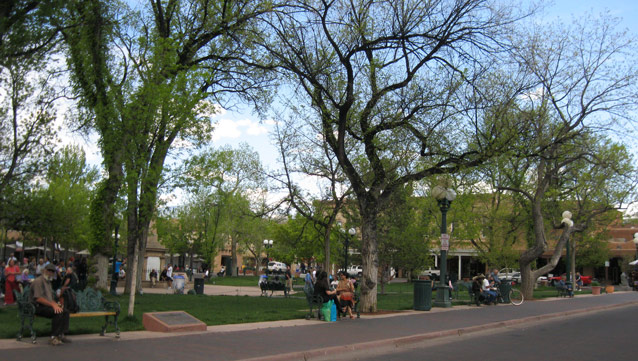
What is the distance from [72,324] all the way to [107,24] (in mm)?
9300

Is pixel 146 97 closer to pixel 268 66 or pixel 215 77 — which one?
pixel 268 66

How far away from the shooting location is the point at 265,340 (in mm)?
10828

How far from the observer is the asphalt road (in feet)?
33.8

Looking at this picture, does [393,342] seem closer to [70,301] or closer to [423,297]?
[70,301]

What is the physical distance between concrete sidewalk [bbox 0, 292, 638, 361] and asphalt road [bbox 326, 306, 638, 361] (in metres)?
0.48

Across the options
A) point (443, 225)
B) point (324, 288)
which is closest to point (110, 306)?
point (324, 288)

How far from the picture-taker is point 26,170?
26078 mm

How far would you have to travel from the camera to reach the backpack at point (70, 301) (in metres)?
9.96

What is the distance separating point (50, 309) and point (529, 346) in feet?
31.3

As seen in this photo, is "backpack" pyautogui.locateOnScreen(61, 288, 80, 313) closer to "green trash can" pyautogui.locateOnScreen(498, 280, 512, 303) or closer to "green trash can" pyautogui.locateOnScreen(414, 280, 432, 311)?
"green trash can" pyautogui.locateOnScreen(414, 280, 432, 311)

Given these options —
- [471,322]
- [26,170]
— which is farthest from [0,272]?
[471,322]

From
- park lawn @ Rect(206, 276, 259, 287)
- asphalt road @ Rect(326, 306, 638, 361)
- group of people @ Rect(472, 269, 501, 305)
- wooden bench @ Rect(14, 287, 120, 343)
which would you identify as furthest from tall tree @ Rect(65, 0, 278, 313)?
park lawn @ Rect(206, 276, 259, 287)

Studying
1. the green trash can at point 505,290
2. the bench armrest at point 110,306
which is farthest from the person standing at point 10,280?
the green trash can at point 505,290

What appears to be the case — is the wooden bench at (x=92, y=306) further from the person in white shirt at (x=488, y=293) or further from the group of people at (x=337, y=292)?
the person in white shirt at (x=488, y=293)
